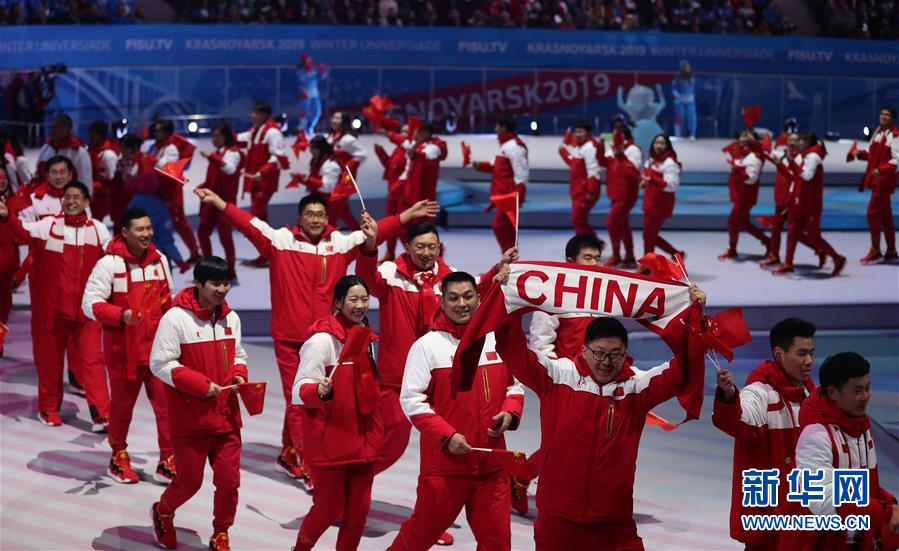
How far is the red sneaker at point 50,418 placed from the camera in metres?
9.03

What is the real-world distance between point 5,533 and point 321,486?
7.06 ft

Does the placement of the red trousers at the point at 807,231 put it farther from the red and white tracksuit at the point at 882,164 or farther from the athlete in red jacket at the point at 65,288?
the athlete in red jacket at the point at 65,288

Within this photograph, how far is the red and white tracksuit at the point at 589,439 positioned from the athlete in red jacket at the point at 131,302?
3212 millimetres

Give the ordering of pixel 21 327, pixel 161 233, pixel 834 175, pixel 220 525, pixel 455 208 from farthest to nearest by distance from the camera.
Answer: pixel 834 175 → pixel 455 208 → pixel 161 233 → pixel 21 327 → pixel 220 525

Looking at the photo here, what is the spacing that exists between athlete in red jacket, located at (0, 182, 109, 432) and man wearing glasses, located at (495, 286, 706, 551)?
4.50 metres

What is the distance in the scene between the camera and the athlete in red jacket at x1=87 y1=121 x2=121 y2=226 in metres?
13.0

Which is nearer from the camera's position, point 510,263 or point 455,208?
point 510,263

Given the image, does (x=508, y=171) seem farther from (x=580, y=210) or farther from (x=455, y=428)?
(x=455, y=428)

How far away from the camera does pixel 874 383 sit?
9.85 metres

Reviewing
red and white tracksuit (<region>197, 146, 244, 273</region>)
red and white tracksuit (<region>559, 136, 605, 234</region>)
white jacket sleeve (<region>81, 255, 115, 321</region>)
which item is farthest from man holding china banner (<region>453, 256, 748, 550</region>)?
red and white tracksuit (<region>559, 136, 605, 234</region>)

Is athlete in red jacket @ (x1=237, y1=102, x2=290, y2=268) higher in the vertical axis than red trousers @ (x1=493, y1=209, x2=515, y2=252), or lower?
higher

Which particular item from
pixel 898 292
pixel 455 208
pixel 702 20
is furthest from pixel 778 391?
pixel 702 20

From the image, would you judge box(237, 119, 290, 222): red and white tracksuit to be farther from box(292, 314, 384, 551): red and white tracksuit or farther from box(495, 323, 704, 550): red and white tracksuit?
box(495, 323, 704, 550): red and white tracksuit

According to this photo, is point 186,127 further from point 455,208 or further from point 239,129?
point 455,208
